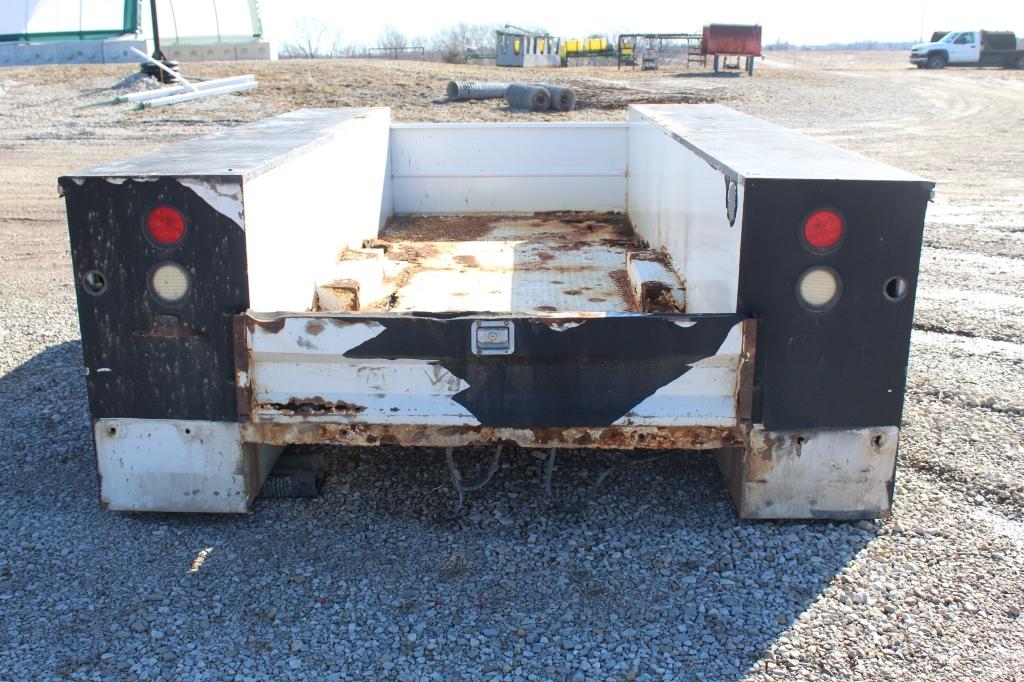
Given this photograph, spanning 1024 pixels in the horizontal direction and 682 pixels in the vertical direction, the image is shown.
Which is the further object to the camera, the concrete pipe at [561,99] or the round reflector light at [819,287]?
the concrete pipe at [561,99]

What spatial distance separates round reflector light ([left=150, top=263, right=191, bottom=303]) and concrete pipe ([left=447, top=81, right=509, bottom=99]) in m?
20.2

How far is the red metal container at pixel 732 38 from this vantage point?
33.5 m

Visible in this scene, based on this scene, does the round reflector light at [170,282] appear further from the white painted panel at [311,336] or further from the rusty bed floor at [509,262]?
the rusty bed floor at [509,262]

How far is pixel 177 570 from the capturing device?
3.29m

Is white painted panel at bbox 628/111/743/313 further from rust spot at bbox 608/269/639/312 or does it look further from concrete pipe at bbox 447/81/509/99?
concrete pipe at bbox 447/81/509/99

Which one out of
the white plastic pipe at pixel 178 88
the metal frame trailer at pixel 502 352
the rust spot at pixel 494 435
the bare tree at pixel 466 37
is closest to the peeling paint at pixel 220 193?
the metal frame trailer at pixel 502 352

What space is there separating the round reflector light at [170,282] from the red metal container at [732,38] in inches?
1278

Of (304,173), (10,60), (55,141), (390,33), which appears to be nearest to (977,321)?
(304,173)

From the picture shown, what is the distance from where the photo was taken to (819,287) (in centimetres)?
323

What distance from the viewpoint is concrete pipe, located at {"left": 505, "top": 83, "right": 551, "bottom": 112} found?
21.0 m

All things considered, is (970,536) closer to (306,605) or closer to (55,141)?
(306,605)

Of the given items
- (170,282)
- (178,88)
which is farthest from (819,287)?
(178,88)

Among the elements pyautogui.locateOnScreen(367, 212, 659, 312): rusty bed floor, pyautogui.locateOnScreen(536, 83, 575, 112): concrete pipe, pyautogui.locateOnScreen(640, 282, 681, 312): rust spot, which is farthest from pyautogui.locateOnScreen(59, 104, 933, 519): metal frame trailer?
pyautogui.locateOnScreen(536, 83, 575, 112): concrete pipe

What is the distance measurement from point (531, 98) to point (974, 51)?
87.6ft
